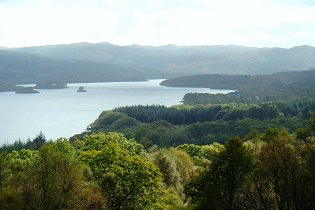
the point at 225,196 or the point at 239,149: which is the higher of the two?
the point at 239,149

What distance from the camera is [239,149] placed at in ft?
115

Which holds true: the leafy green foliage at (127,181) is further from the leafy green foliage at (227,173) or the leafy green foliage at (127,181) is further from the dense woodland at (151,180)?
the leafy green foliage at (227,173)

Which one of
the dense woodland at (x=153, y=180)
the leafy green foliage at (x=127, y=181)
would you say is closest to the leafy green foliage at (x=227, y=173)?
the dense woodland at (x=153, y=180)

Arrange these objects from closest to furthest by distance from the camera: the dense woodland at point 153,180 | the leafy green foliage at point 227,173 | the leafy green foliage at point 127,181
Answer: the dense woodland at point 153,180
the leafy green foliage at point 227,173
the leafy green foliage at point 127,181

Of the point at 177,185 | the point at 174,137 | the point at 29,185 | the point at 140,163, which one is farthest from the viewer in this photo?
the point at 174,137

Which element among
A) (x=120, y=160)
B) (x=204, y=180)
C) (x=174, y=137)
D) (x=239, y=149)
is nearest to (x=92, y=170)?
(x=120, y=160)

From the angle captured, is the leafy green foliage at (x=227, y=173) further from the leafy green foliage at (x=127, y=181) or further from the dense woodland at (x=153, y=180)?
the leafy green foliage at (x=127, y=181)

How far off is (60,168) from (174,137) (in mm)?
138621

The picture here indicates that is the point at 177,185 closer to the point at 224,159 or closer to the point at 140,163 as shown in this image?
the point at 140,163

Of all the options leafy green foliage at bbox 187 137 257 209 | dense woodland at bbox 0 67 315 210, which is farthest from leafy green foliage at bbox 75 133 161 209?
leafy green foliage at bbox 187 137 257 209

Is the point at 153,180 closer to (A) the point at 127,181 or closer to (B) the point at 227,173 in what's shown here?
(A) the point at 127,181

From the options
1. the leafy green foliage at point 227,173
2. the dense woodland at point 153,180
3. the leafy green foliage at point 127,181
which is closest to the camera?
the dense woodland at point 153,180

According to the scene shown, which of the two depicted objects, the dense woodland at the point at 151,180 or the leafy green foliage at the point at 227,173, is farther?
the leafy green foliage at the point at 227,173

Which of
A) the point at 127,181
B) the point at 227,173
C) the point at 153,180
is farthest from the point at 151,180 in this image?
the point at 227,173
